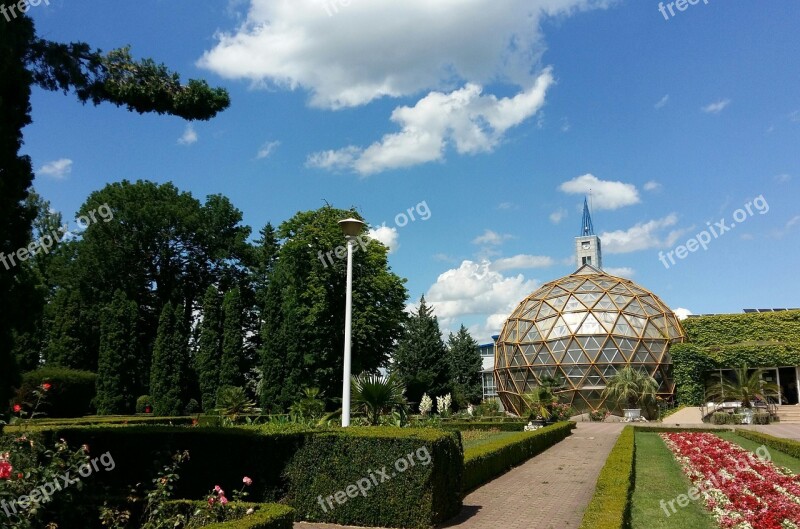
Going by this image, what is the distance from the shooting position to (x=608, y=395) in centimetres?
3656

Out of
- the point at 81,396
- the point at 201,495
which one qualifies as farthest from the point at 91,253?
the point at 201,495

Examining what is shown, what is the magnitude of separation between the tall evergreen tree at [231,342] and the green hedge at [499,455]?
68.6 ft

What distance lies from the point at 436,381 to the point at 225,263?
18.8 m

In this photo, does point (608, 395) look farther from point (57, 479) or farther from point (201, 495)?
point (57, 479)

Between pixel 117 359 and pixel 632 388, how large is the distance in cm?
2986

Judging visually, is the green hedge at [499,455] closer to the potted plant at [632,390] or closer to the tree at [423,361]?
the potted plant at [632,390]

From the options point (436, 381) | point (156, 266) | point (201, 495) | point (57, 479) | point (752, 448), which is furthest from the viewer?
point (436, 381)

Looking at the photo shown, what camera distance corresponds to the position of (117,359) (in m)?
32.7

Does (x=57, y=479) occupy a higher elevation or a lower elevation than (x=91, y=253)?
lower

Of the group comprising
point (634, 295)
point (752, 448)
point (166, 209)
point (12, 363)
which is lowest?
point (752, 448)

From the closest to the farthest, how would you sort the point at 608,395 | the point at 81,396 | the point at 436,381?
the point at 81,396 → the point at 608,395 → the point at 436,381

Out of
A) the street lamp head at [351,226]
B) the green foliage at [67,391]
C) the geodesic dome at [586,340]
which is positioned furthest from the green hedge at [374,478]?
the geodesic dome at [586,340]

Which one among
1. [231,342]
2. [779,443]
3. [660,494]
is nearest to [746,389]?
[779,443]

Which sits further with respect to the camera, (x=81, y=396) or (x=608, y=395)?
(x=608, y=395)
